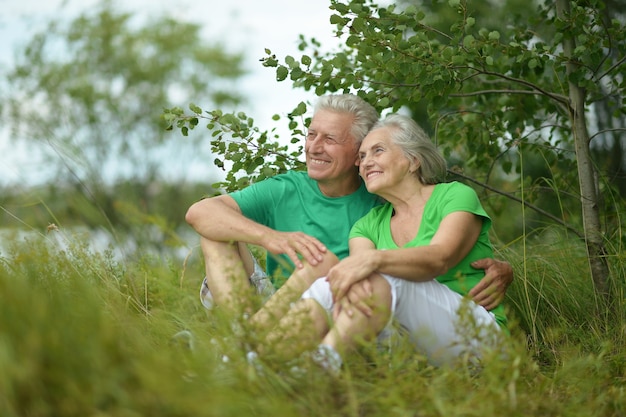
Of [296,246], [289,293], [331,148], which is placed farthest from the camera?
[331,148]

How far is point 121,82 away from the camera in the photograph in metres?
30.9

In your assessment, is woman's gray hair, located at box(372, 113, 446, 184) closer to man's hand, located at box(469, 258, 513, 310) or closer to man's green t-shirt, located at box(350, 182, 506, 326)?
man's green t-shirt, located at box(350, 182, 506, 326)

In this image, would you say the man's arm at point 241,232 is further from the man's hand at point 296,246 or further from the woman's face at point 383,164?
the woman's face at point 383,164

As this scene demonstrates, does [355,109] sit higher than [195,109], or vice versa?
[195,109]

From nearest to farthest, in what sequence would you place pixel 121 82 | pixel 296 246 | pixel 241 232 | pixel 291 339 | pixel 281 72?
pixel 291 339 < pixel 296 246 < pixel 241 232 < pixel 281 72 < pixel 121 82

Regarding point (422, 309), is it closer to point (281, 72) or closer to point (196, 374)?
point (196, 374)

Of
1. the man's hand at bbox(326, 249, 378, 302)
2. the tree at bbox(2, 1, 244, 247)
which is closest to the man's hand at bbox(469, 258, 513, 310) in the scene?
the man's hand at bbox(326, 249, 378, 302)

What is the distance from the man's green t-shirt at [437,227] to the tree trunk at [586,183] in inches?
35.8

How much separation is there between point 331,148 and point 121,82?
2884 centimetres

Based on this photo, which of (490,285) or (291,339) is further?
(490,285)

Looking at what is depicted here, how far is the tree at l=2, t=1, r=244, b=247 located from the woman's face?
2360cm

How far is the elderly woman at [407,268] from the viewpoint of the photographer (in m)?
2.60

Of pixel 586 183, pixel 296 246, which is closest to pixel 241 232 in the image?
pixel 296 246

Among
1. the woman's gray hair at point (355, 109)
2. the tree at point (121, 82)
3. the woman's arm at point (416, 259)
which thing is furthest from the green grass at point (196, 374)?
the tree at point (121, 82)
